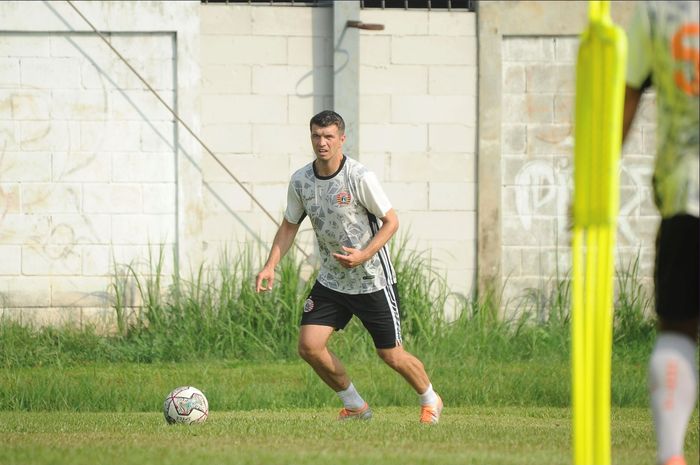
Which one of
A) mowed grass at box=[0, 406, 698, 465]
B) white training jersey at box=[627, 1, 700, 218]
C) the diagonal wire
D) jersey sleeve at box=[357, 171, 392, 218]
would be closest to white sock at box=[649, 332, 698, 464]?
white training jersey at box=[627, 1, 700, 218]

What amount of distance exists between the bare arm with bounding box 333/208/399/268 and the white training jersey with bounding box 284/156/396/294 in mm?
145

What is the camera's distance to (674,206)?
4277 millimetres

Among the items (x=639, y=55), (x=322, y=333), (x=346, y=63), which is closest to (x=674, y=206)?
(x=639, y=55)

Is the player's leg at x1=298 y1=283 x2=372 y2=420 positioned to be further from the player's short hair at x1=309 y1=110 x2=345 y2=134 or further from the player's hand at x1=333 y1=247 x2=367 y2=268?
the player's short hair at x1=309 y1=110 x2=345 y2=134

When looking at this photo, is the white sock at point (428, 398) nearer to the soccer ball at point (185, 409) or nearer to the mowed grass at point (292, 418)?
the mowed grass at point (292, 418)

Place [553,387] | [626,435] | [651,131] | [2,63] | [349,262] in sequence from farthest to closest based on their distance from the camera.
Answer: [651,131]
[2,63]
[553,387]
[349,262]
[626,435]

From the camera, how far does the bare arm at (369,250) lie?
309 inches

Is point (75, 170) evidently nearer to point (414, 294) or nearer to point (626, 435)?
point (414, 294)

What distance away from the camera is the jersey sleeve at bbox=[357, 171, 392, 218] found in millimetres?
8188

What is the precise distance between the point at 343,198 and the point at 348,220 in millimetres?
160

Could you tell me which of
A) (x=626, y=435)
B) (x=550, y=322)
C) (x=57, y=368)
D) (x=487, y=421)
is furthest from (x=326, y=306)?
(x=550, y=322)

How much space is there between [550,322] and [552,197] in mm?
1368

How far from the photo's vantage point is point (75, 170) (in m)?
12.3

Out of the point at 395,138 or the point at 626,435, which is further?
the point at 395,138
